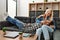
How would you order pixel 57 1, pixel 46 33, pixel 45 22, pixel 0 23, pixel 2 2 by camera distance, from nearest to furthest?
pixel 46 33 → pixel 45 22 → pixel 0 23 → pixel 2 2 → pixel 57 1

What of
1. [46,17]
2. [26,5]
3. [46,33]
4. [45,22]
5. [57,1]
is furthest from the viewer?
[26,5]

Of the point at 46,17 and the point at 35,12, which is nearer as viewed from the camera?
the point at 46,17

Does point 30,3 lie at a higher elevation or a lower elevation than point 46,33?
higher

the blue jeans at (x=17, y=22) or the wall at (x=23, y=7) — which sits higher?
A: the wall at (x=23, y=7)

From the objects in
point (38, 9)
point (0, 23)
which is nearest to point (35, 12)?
point (38, 9)

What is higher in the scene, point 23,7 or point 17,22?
point 23,7

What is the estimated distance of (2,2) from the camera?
452cm

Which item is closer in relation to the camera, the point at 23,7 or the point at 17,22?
the point at 17,22

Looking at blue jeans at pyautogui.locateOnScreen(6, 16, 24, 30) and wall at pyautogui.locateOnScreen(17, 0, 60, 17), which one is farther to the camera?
wall at pyautogui.locateOnScreen(17, 0, 60, 17)

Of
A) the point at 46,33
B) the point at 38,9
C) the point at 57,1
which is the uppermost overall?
the point at 57,1

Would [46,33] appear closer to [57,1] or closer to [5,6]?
[5,6]

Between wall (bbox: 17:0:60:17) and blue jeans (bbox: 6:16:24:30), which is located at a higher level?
wall (bbox: 17:0:60:17)

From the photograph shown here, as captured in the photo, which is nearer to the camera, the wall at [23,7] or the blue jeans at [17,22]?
the blue jeans at [17,22]

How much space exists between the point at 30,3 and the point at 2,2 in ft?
7.51
